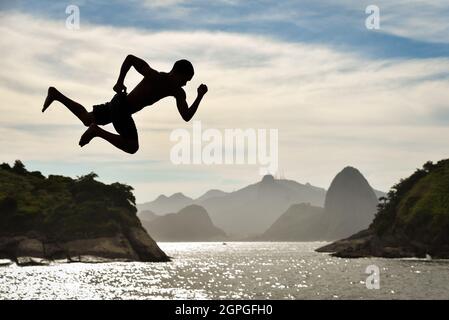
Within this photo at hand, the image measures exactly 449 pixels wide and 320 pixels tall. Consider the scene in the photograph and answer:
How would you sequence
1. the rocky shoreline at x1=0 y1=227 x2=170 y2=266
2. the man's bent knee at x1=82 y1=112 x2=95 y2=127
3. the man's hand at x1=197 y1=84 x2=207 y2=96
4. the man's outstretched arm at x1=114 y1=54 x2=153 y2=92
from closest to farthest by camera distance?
the man's outstretched arm at x1=114 y1=54 x2=153 y2=92 < the man's hand at x1=197 y1=84 x2=207 y2=96 < the man's bent knee at x1=82 y1=112 x2=95 y2=127 < the rocky shoreline at x1=0 y1=227 x2=170 y2=266

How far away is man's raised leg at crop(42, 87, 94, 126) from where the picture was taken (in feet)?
22.6

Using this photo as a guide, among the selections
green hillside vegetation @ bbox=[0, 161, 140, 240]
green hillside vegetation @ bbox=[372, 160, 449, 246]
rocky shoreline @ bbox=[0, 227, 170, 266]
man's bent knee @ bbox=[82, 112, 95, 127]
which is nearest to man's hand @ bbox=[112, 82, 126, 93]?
man's bent knee @ bbox=[82, 112, 95, 127]

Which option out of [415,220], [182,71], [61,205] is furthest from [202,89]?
[415,220]

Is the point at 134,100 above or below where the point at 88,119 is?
above

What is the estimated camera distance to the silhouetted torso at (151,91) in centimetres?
627

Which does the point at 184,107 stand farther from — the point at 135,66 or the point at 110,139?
the point at 110,139

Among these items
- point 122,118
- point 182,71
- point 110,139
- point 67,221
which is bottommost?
point 67,221

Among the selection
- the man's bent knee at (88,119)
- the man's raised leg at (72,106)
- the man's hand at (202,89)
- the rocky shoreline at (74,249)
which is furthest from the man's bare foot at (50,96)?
the rocky shoreline at (74,249)

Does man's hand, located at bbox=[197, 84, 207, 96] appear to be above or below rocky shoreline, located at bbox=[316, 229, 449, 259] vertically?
above

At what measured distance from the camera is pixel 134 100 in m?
6.43

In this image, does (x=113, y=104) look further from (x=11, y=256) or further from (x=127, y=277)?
(x=11, y=256)

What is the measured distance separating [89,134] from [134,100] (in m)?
0.71

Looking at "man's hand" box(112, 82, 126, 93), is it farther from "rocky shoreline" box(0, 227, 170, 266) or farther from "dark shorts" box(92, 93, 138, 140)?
"rocky shoreline" box(0, 227, 170, 266)

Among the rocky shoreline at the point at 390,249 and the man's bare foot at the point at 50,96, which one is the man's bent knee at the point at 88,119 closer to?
the man's bare foot at the point at 50,96
